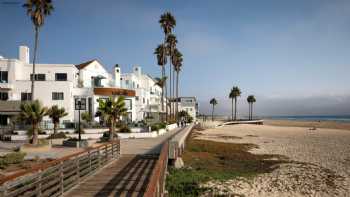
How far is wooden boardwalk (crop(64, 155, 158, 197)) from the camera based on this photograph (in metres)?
9.30

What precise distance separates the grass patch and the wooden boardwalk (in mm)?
1644

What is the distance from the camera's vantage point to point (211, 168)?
18.5 m

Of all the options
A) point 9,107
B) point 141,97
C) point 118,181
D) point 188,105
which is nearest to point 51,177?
point 118,181

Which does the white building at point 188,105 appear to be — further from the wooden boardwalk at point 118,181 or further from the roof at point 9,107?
the wooden boardwalk at point 118,181

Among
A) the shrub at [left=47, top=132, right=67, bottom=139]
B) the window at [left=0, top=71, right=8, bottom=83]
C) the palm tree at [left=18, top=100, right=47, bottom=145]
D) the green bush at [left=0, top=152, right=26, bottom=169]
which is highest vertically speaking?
the window at [left=0, top=71, right=8, bottom=83]

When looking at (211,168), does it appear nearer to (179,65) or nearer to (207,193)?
(207,193)

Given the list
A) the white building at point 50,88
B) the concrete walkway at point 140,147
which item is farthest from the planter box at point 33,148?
the white building at point 50,88

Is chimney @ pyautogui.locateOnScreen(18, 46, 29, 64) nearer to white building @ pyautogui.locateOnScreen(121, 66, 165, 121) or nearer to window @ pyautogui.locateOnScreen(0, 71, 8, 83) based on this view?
window @ pyautogui.locateOnScreen(0, 71, 8, 83)

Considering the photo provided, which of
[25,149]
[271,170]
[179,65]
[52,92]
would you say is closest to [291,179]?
[271,170]

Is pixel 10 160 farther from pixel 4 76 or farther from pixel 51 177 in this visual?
pixel 4 76

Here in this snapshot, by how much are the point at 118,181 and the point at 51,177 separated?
110 inches

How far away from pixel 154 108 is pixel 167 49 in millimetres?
14428

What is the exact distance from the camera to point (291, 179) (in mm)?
16141

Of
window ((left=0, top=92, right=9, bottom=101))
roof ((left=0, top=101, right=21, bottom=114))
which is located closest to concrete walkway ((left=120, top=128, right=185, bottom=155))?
roof ((left=0, top=101, right=21, bottom=114))
